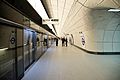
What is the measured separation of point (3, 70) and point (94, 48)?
35.0 ft

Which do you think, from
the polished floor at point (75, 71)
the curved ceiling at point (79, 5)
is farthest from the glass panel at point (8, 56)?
the curved ceiling at point (79, 5)

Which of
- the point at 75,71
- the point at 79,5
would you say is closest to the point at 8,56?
the point at 75,71

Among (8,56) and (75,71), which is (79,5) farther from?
(8,56)

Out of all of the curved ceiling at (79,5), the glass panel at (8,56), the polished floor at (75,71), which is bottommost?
the polished floor at (75,71)

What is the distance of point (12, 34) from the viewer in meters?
5.67

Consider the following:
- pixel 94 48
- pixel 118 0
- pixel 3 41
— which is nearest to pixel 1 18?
pixel 3 41

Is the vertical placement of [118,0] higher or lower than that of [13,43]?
higher

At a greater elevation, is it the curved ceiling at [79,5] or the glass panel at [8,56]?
the curved ceiling at [79,5]

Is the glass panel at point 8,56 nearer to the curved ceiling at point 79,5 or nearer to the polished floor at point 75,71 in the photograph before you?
the polished floor at point 75,71

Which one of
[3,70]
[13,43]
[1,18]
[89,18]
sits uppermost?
[89,18]

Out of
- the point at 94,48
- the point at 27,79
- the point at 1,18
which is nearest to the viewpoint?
the point at 1,18

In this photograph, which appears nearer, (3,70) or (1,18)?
(1,18)

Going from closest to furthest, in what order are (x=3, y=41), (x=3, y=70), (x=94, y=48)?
(x=3, y=41), (x=3, y=70), (x=94, y=48)

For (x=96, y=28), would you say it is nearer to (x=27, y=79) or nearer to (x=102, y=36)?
(x=102, y=36)
